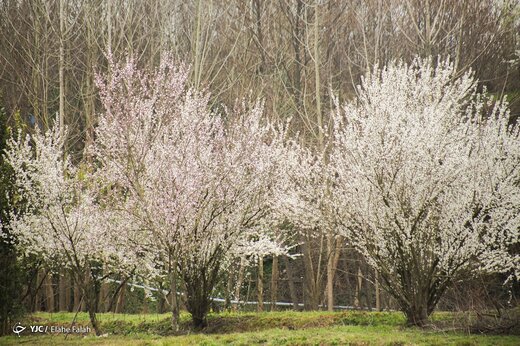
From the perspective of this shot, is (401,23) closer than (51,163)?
No

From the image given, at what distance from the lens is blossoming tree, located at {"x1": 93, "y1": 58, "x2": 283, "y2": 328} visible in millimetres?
9297

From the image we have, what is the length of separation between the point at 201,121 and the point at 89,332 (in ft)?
16.1

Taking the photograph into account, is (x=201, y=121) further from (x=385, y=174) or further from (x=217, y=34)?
(x=217, y=34)

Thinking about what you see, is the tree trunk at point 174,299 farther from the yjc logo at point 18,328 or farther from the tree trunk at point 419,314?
the tree trunk at point 419,314

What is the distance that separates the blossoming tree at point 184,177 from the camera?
930 cm

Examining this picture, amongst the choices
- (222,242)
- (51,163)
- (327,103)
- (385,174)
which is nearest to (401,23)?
(327,103)

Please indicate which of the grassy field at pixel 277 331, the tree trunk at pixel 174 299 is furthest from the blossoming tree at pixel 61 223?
the tree trunk at pixel 174 299

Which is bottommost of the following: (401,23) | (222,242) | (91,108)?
(222,242)

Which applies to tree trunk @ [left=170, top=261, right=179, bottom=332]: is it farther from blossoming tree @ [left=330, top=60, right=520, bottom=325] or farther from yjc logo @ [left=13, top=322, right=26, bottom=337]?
yjc logo @ [left=13, top=322, right=26, bottom=337]

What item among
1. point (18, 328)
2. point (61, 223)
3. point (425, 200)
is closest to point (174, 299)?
point (61, 223)

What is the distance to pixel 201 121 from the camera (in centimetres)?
1007

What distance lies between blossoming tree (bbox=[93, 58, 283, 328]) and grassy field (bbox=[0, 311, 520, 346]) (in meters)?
0.90

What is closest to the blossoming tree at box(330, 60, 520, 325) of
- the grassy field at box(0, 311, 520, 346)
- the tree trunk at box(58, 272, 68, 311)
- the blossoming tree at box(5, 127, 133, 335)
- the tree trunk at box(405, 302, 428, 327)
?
the tree trunk at box(405, 302, 428, 327)

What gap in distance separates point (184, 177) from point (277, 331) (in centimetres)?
304
